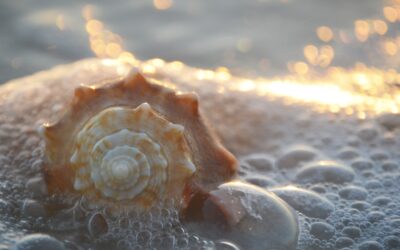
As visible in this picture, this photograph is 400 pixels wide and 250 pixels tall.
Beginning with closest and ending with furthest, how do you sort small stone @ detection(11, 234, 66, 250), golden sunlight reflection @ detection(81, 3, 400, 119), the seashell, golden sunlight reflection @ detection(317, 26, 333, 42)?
small stone @ detection(11, 234, 66, 250), the seashell, golden sunlight reflection @ detection(81, 3, 400, 119), golden sunlight reflection @ detection(317, 26, 333, 42)

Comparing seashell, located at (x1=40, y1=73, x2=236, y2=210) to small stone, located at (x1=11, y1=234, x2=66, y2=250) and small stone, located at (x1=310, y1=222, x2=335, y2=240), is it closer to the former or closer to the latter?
small stone, located at (x1=11, y1=234, x2=66, y2=250)

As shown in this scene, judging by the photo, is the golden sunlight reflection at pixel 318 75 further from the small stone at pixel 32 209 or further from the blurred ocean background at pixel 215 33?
the small stone at pixel 32 209

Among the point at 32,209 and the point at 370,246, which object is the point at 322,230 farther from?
the point at 32,209

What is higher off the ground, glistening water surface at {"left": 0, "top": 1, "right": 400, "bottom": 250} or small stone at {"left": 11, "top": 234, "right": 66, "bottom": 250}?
glistening water surface at {"left": 0, "top": 1, "right": 400, "bottom": 250}

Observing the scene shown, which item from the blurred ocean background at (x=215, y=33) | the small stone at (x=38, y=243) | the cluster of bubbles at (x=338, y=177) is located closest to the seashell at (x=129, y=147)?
the small stone at (x=38, y=243)

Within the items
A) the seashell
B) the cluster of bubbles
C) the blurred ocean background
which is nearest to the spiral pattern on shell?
the seashell

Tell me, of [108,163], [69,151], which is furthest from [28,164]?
[108,163]
